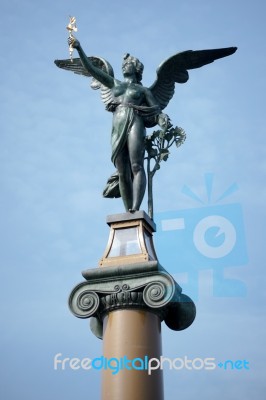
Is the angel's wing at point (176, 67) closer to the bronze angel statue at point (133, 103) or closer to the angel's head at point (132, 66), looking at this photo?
the bronze angel statue at point (133, 103)

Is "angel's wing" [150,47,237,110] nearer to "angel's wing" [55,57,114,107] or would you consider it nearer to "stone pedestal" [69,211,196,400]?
"angel's wing" [55,57,114,107]

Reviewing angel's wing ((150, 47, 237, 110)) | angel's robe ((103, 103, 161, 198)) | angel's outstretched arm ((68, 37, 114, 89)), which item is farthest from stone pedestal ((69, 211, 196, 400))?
angel's wing ((150, 47, 237, 110))

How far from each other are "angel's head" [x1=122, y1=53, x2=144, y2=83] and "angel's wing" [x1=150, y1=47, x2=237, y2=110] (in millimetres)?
424

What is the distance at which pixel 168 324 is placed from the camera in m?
10.7

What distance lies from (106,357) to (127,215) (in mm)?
2693

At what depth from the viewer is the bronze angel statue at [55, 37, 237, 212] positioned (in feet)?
37.8

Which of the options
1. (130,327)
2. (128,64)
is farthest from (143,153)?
(130,327)

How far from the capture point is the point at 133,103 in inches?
467

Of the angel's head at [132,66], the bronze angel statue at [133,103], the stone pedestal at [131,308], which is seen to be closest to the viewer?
the stone pedestal at [131,308]

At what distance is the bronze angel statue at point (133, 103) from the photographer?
11.5 meters

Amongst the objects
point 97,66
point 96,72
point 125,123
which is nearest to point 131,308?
point 125,123

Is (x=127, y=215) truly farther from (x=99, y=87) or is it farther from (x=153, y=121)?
(x=99, y=87)

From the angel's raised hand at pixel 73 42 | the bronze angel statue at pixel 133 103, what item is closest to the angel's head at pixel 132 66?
the bronze angel statue at pixel 133 103

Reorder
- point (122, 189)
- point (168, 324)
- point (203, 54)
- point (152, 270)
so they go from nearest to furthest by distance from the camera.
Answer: point (152, 270) < point (168, 324) < point (122, 189) < point (203, 54)
